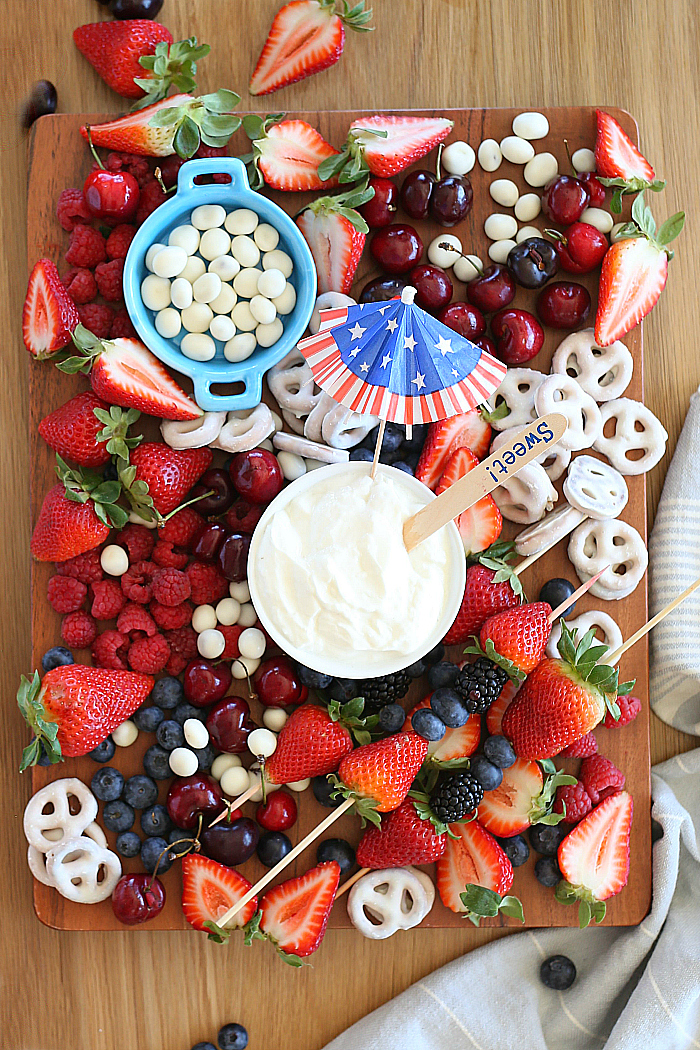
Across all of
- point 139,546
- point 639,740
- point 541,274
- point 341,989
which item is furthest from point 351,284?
point 341,989

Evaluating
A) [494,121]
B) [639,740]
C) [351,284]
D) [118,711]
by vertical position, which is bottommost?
[639,740]

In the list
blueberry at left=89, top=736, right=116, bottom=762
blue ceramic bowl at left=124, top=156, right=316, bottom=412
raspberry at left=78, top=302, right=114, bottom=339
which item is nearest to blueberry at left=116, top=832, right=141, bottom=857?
blueberry at left=89, top=736, right=116, bottom=762

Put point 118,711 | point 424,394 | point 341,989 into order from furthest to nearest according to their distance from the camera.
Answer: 1. point 341,989
2. point 118,711
3. point 424,394

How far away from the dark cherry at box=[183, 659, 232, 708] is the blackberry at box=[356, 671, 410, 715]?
8.3 inches

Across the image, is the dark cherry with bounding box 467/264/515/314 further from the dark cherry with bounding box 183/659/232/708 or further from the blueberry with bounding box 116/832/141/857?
the blueberry with bounding box 116/832/141/857

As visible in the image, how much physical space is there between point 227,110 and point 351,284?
325mm

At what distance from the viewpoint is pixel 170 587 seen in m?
1.34

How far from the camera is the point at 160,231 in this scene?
1352 mm

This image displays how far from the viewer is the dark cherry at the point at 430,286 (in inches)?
53.8

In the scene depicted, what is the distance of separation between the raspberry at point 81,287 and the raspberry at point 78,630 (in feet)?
1.59

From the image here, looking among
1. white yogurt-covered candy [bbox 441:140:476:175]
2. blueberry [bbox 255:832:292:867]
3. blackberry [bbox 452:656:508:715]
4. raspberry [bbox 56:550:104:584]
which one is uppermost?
white yogurt-covered candy [bbox 441:140:476:175]

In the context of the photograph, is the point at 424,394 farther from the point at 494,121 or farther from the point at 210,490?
the point at 494,121

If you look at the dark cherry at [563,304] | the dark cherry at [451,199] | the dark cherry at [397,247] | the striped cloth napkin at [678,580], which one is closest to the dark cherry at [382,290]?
the dark cherry at [397,247]

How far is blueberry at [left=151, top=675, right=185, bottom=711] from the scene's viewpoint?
Result: 1.36 meters
